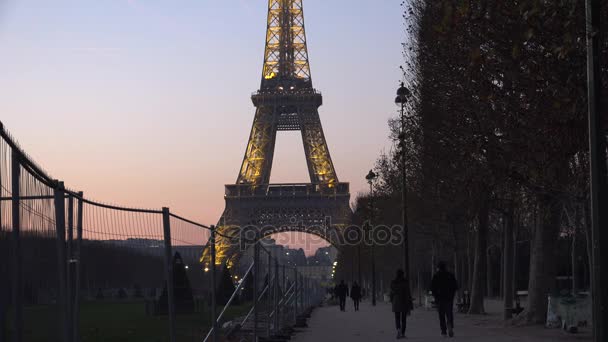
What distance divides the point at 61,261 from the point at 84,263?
1.57m

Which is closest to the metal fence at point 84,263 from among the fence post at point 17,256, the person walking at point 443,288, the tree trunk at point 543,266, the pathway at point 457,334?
the fence post at point 17,256

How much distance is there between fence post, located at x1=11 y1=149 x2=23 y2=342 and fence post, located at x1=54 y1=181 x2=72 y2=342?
128cm

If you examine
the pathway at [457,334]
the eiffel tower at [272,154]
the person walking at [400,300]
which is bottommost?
the pathway at [457,334]

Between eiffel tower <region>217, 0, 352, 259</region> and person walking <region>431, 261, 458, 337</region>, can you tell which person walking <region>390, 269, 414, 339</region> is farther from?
eiffel tower <region>217, 0, 352, 259</region>

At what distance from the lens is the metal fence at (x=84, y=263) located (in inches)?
280

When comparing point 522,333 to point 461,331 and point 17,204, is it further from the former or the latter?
point 17,204

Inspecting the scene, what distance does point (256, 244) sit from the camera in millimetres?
19234

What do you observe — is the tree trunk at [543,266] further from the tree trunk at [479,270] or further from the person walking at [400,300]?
the tree trunk at [479,270]

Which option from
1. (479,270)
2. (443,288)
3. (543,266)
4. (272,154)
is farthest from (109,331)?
(272,154)

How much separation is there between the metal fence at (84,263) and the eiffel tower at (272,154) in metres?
90.3

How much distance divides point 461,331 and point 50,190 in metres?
20.7

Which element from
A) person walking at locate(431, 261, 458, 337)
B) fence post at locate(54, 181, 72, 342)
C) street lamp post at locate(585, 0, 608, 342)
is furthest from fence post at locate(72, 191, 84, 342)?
person walking at locate(431, 261, 458, 337)

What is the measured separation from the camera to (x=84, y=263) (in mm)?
10094

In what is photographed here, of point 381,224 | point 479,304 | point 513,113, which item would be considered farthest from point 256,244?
point 381,224
